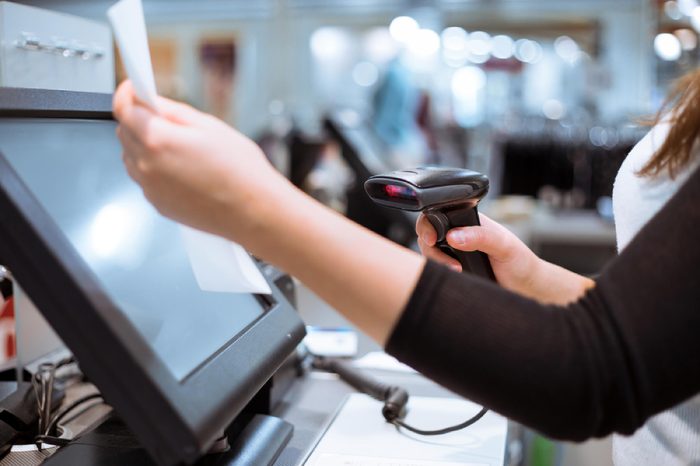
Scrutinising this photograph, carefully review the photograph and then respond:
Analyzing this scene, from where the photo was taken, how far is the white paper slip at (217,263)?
0.54m

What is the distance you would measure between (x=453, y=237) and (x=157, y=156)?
0.39 meters

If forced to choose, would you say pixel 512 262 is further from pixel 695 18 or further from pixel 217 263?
pixel 695 18

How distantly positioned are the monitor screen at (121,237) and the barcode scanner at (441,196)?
0.62 feet

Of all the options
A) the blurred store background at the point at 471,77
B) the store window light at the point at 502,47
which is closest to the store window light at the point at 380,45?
the blurred store background at the point at 471,77

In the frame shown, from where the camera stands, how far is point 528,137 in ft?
13.1

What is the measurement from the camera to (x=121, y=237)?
2.10ft

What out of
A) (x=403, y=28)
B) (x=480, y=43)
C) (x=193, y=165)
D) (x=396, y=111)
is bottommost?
(x=396, y=111)

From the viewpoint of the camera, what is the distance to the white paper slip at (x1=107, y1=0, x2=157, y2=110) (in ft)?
1.56

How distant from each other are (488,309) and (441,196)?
0.23 metres

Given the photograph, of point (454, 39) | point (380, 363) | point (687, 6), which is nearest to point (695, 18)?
point (687, 6)

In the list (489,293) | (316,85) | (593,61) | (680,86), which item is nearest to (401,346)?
(489,293)


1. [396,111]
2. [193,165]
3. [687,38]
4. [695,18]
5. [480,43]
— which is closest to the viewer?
[193,165]

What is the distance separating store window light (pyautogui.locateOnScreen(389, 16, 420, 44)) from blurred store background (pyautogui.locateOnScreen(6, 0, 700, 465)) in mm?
13

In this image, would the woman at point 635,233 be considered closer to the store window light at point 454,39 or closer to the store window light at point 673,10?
the store window light at point 673,10
